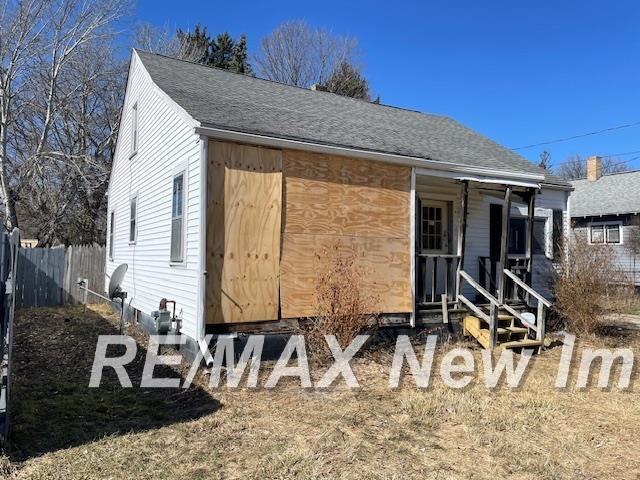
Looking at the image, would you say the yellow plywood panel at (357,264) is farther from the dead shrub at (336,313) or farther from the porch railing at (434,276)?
the porch railing at (434,276)

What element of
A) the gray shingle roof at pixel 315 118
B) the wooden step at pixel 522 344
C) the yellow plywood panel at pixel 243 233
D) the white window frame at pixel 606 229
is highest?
the gray shingle roof at pixel 315 118

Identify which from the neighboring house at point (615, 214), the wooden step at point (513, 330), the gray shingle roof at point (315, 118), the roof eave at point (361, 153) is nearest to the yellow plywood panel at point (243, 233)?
the roof eave at point (361, 153)

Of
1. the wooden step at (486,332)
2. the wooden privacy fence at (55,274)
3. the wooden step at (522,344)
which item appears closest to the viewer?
the wooden step at (522,344)

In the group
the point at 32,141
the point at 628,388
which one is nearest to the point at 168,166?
the point at 628,388

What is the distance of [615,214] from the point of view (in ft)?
74.4

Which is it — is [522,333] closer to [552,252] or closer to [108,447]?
[552,252]

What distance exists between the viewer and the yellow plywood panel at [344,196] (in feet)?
25.3

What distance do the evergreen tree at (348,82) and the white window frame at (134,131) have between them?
69.5ft

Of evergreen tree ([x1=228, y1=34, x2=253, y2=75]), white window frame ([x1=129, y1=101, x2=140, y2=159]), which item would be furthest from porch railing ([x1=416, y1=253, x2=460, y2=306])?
evergreen tree ([x1=228, y1=34, x2=253, y2=75])

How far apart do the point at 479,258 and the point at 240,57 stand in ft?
83.5

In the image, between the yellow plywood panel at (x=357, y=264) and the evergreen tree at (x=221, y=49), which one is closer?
the yellow plywood panel at (x=357, y=264)

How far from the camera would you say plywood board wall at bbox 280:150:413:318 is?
7.65 metres

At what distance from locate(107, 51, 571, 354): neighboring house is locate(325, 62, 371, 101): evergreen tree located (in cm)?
2091

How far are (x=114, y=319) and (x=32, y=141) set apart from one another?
14.0 meters
